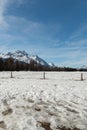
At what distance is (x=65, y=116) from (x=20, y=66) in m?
147

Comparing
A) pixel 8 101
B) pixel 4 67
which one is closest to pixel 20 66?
pixel 4 67

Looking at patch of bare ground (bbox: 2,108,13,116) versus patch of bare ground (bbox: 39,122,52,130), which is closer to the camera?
patch of bare ground (bbox: 39,122,52,130)

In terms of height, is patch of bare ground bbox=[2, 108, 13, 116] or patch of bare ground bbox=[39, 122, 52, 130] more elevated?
patch of bare ground bbox=[2, 108, 13, 116]

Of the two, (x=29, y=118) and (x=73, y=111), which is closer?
(x=29, y=118)

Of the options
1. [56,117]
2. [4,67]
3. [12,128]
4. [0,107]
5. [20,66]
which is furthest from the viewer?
[20,66]

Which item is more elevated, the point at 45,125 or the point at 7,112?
the point at 7,112

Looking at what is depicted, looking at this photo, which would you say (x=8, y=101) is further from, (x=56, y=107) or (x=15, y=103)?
(x=56, y=107)

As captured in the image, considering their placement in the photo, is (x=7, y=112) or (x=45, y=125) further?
(x=7, y=112)

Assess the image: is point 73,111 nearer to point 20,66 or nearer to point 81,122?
point 81,122

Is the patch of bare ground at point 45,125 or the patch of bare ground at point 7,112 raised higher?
the patch of bare ground at point 7,112

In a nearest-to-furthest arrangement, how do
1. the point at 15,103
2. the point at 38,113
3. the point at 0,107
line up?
the point at 38,113, the point at 0,107, the point at 15,103

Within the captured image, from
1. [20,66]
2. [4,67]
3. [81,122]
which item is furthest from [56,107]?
[20,66]

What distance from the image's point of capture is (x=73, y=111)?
10828 millimetres

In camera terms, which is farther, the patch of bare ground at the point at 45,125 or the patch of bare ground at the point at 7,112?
the patch of bare ground at the point at 7,112
